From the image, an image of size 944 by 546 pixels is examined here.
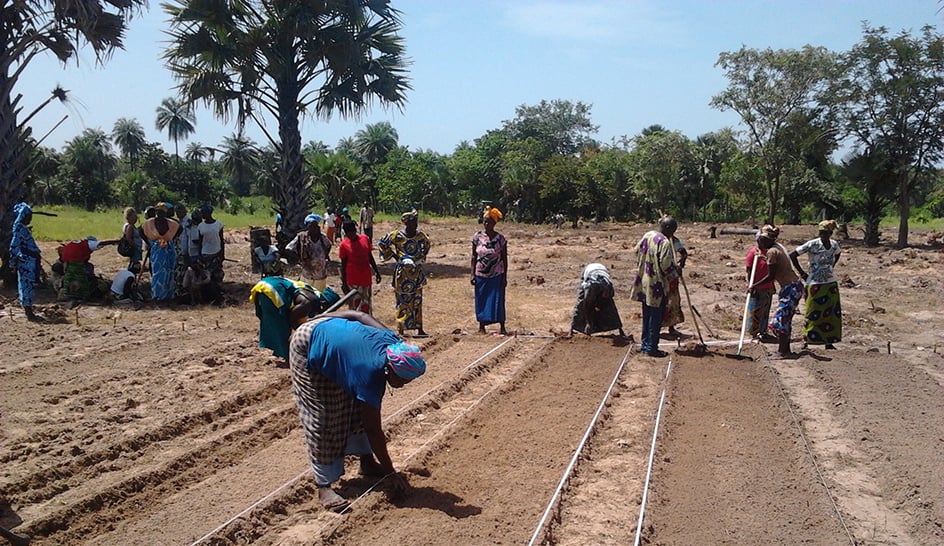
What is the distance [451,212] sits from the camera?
141 ft

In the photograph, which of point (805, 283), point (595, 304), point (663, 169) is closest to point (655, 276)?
point (595, 304)

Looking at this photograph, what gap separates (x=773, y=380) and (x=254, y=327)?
259 inches

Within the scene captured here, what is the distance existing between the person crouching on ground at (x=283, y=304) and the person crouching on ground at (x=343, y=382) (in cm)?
80

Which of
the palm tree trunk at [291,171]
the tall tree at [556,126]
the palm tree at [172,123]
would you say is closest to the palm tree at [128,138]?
the palm tree at [172,123]

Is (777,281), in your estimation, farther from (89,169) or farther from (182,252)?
(89,169)

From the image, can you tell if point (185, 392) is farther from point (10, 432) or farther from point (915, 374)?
point (915, 374)

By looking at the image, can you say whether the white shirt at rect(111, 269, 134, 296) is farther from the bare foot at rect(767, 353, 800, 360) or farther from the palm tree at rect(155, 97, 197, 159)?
the palm tree at rect(155, 97, 197, 159)

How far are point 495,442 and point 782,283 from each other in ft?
15.0

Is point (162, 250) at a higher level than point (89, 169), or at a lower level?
lower

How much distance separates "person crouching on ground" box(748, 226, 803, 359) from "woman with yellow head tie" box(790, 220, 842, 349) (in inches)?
6.9

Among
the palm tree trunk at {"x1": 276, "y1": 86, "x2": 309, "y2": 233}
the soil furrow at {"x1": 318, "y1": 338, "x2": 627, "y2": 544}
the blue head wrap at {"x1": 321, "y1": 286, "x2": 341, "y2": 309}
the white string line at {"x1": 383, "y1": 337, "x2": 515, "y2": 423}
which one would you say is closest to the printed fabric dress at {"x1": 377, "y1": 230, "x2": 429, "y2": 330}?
the white string line at {"x1": 383, "y1": 337, "x2": 515, "y2": 423}

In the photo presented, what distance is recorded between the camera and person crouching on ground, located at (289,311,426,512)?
404 cm

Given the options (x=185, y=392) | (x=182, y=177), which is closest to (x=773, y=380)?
(x=185, y=392)

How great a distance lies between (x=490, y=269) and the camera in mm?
9219
